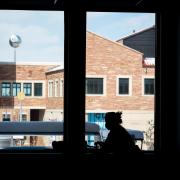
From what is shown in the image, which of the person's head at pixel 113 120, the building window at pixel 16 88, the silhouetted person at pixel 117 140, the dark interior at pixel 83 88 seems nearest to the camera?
the silhouetted person at pixel 117 140

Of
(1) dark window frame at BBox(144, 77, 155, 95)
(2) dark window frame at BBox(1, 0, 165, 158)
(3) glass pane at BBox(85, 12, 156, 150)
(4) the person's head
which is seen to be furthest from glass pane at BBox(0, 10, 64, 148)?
(1) dark window frame at BBox(144, 77, 155, 95)

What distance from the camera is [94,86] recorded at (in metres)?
5.45

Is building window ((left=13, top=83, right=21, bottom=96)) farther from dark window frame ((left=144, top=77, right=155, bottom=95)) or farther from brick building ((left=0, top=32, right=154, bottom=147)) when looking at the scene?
dark window frame ((left=144, top=77, right=155, bottom=95))

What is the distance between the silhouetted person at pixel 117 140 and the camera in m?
4.23

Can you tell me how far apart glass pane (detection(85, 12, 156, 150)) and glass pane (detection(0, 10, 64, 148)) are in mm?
520

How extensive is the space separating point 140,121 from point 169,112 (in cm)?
43

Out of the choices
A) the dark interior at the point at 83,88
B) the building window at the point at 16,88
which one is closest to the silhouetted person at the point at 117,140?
the dark interior at the point at 83,88

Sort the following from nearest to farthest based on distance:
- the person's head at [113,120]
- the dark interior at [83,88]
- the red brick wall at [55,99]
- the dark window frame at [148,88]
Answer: the person's head at [113,120] → the dark interior at [83,88] → the red brick wall at [55,99] → the dark window frame at [148,88]

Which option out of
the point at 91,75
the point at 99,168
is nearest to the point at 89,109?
the point at 91,75

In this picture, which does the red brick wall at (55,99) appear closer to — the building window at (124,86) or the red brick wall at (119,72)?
the red brick wall at (119,72)

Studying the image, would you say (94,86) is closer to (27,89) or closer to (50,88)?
(50,88)

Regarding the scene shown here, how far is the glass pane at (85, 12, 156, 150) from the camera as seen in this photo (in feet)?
18.2

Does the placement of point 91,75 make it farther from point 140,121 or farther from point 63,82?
point 140,121

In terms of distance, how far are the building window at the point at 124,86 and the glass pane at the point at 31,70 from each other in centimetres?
78
